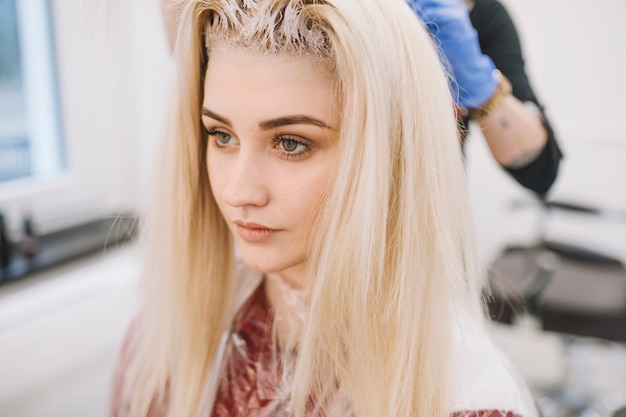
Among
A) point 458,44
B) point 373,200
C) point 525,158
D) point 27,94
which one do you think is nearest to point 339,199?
point 373,200

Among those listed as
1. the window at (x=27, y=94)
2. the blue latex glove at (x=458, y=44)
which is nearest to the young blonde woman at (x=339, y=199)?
the blue latex glove at (x=458, y=44)

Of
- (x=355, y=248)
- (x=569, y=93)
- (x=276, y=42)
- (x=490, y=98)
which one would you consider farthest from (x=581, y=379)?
(x=276, y=42)

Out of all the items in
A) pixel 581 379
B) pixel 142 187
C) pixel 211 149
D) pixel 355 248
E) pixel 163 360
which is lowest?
pixel 581 379

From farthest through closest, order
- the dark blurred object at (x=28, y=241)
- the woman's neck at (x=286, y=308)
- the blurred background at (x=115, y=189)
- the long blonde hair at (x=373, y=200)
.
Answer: the dark blurred object at (x=28, y=241) → the blurred background at (x=115, y=189) → the woman's neck at (x=286, y=308) → the long blonde hair at (x=373, y=200)

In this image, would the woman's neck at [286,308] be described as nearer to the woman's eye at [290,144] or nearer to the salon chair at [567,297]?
the woman's eye at [290,144]

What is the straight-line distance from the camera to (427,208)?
71 cm

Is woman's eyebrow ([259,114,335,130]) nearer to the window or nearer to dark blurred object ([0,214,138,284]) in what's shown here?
dark blurred object ([0,214,138,284])

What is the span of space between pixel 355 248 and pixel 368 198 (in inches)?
2.7

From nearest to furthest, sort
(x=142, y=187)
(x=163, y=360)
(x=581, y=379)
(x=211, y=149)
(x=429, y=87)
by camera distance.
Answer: (x=429, y=87), (x=211, y=149), (x=163, y=360), (x=142, y=187), (x=581, y=379)

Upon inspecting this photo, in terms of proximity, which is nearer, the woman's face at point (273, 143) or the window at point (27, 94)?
the woman's face at point (273, 143)

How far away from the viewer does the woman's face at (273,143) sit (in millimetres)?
696

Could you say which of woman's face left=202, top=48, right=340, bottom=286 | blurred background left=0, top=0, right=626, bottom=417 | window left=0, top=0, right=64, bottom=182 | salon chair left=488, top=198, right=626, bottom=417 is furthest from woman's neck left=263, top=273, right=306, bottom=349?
window left=0, top=0, right=64, bottom=182

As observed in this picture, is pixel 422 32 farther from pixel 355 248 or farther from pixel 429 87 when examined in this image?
pixel 355 248

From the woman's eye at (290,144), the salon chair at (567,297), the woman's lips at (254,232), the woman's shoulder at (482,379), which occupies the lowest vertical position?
the salon chair at (567,297)
